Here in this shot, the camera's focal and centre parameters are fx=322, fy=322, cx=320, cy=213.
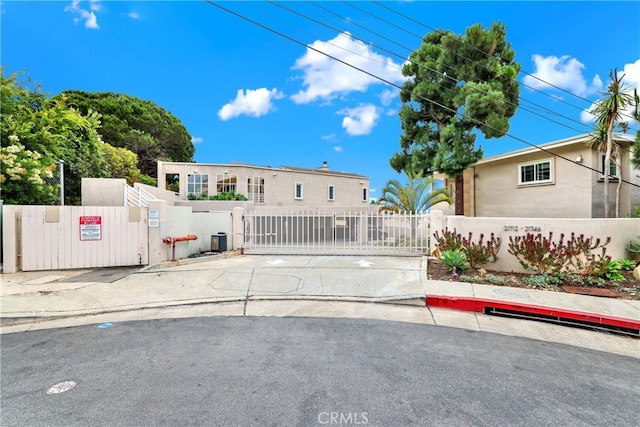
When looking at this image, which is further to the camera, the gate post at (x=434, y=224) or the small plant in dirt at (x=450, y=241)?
the gate post at (x=434, y=224)

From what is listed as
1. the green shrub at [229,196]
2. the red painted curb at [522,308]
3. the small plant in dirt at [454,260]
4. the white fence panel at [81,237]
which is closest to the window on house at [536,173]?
the small plant in dirt at [454,260]

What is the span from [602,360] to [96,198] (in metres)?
15.2

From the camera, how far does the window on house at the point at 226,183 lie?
2548 cm

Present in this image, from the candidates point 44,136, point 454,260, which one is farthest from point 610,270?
point 44,136

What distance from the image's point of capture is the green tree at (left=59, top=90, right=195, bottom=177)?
105 feet

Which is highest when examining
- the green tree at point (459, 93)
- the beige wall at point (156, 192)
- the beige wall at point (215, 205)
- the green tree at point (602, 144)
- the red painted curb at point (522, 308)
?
the green tree at point (459, 93)

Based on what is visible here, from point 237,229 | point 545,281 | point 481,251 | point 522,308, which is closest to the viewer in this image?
point 522,308

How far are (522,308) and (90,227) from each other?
1055cm

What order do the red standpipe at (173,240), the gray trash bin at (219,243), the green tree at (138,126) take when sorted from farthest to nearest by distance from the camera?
the green tree at (138,126) → the gray trash bin at (219,243) → the red standpipe at (173,240)

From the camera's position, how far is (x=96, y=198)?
1264 cm

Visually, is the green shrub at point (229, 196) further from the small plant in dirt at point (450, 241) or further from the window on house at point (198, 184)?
the small plant in dirt at point (450, 241)

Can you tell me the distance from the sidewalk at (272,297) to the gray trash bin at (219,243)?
7.49ft

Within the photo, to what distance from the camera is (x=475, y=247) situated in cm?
879

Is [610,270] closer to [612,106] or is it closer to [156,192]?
[612,106]
